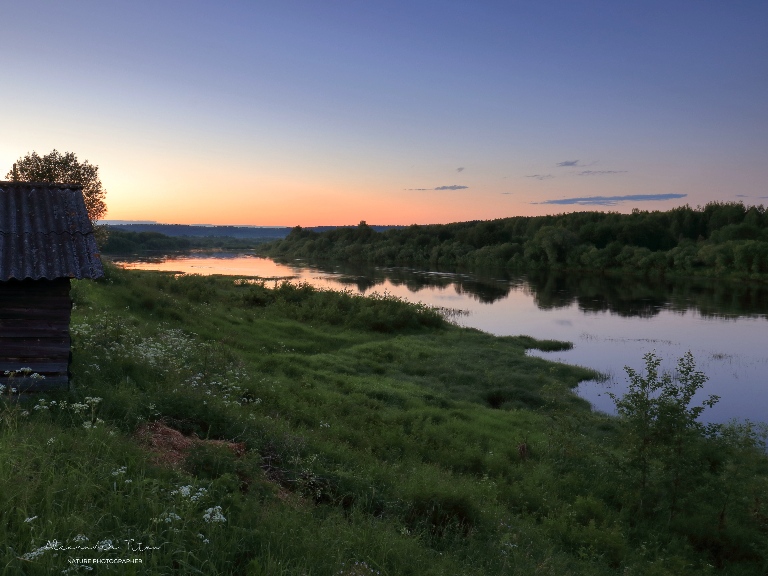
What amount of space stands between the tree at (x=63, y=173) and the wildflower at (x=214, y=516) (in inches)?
1546

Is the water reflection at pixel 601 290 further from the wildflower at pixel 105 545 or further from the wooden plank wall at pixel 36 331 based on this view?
the wildflower at pixel 105 545

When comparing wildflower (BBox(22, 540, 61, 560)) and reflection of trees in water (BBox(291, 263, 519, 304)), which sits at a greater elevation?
wildflower (BBox(22, 540, 61, 560))

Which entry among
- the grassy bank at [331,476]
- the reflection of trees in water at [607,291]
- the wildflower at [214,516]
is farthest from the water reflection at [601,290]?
the wildflower at [214,516]

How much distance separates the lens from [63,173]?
4044 cm

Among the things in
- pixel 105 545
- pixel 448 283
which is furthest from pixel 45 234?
pixel 448 283

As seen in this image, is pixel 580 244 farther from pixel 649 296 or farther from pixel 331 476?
pixel 331 476

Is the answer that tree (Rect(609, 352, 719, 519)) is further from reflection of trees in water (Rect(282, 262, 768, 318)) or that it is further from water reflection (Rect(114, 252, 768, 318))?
reflection of trees in water (Rect(282, 262, 768, 318))

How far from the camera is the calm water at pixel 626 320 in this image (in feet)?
77.4

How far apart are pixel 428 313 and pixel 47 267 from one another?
27030mm

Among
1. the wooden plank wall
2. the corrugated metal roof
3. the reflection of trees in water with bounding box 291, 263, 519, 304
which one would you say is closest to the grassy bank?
the wooden plank wall

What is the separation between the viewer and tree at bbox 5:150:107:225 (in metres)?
38.7

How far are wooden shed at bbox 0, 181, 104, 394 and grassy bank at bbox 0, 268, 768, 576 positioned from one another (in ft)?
2.51

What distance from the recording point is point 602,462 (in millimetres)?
12320

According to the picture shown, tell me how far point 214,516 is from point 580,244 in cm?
9759
